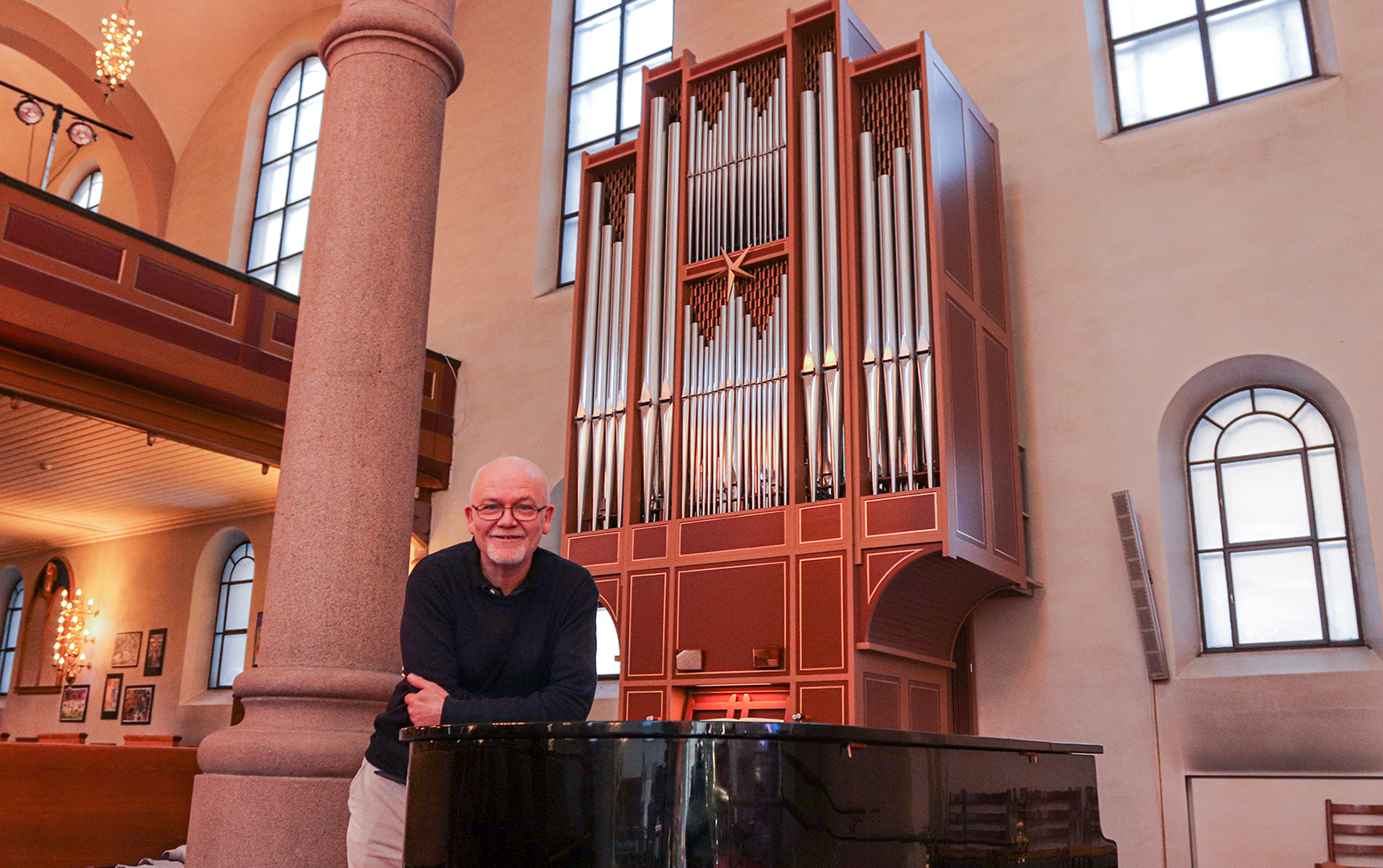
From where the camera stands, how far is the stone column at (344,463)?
369 centimetres

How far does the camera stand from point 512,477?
9.57 ft

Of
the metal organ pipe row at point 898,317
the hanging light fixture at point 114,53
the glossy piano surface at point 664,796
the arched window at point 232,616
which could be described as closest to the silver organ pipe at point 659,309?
the metal organ pipe row at point 898,317

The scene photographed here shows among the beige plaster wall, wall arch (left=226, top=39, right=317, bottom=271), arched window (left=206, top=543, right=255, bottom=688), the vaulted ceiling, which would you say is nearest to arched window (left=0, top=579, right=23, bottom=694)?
the beige plaster wall

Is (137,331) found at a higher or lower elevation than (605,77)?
lower

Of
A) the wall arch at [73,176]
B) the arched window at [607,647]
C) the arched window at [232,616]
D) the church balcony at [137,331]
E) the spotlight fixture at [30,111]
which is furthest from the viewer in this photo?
the wall arch at [73,176]

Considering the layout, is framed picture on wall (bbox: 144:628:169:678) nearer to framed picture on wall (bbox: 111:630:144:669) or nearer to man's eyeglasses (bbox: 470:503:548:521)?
framed picture on wall (bbox: 111:630:144:669)

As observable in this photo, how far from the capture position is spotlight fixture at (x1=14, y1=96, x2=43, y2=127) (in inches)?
397

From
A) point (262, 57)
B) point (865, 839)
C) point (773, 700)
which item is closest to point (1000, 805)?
point (865, 839)

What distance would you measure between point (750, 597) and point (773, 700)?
2.01 ft

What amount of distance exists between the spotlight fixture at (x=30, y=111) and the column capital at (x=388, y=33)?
7.02m

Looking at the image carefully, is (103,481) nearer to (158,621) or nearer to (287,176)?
(158,621)

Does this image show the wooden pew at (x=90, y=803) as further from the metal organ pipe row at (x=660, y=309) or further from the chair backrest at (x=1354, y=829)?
the chair backrest at (x=1354, y=829)

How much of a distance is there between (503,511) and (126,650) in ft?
44.6

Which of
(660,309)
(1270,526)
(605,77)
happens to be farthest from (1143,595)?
(605,77)
